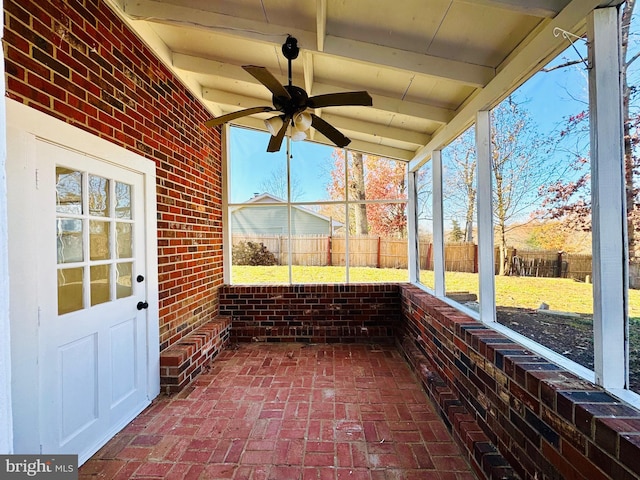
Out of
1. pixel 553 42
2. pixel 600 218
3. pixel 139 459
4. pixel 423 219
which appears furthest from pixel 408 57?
pixel 139 459

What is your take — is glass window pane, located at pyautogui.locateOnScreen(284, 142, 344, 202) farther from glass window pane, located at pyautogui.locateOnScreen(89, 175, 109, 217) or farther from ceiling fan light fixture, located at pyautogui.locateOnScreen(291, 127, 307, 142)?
glass window pane, located at pyautogui.locateOnScreen(89, 175, 109, 217)

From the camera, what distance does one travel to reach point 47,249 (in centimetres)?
173

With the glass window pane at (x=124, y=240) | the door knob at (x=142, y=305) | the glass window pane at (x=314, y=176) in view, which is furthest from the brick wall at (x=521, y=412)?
the glass window pane at (x=124, y=240)

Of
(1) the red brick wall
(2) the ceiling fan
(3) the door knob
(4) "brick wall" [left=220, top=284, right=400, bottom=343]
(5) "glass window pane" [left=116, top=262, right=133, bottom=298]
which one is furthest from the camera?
(4) "brick wall" [left=220, top=284, right=400, bottom=343]

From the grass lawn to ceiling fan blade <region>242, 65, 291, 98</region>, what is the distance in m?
2.11

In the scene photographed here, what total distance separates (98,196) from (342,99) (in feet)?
6.20

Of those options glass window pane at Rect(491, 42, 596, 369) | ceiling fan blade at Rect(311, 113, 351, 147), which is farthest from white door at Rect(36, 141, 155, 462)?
glass window pane at Rect(491, 42, 596, 369)

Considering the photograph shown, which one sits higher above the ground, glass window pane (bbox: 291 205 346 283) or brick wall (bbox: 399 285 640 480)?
glass window pane (bbox: 291 205 346 283)

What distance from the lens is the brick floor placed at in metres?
1.84

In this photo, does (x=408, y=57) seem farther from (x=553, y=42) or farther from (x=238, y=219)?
(x=238, y=219)

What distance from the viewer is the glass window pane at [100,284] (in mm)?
2094

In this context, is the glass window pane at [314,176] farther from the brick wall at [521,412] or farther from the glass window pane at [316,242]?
the brick wall at [521,412]

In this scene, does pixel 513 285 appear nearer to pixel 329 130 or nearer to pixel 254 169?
pixel 329 130

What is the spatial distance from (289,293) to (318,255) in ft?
2.25
